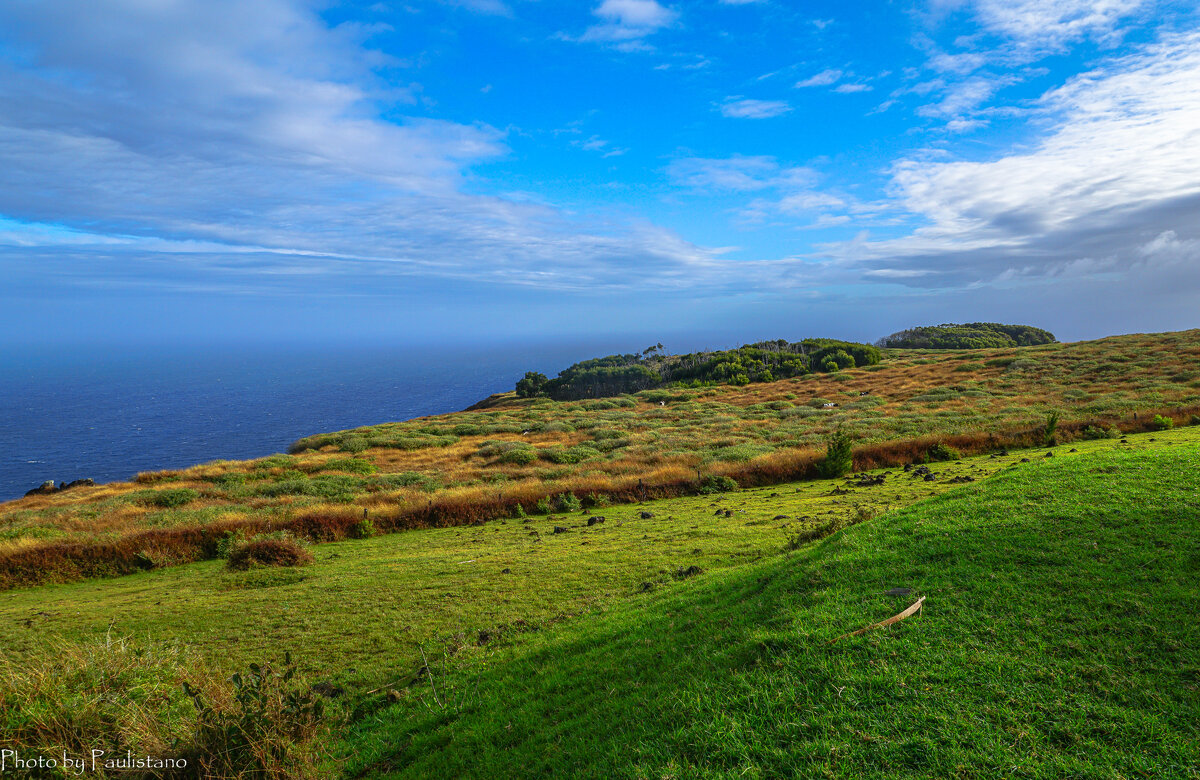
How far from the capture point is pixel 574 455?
36688 millimetres

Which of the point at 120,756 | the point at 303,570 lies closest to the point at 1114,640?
the point at 120,756

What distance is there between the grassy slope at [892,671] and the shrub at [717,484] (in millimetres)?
14041

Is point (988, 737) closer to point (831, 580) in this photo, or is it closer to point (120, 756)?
point (831, 580)

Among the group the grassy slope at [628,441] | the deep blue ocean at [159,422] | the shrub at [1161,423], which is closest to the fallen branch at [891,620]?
the grassy slope at [628,441]

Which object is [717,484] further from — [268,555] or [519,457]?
[268,555]

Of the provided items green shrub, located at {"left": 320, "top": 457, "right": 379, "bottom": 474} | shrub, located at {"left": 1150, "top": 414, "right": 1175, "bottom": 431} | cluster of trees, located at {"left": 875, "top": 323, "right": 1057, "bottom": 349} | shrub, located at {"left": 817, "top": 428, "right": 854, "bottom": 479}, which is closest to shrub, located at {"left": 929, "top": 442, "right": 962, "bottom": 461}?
shrub, located at {"left": 817, "top": 428, "right": 854, "bottom": 479}

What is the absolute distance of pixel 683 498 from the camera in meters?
23.0

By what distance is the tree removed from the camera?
104 m

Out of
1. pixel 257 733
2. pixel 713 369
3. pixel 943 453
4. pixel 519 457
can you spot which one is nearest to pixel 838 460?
pixel 943 453

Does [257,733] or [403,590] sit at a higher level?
[257,733]

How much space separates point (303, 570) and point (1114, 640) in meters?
16.6

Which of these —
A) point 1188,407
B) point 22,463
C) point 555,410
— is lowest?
A: point 22,463

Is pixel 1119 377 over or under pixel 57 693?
over

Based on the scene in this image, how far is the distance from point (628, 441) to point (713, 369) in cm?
5831
